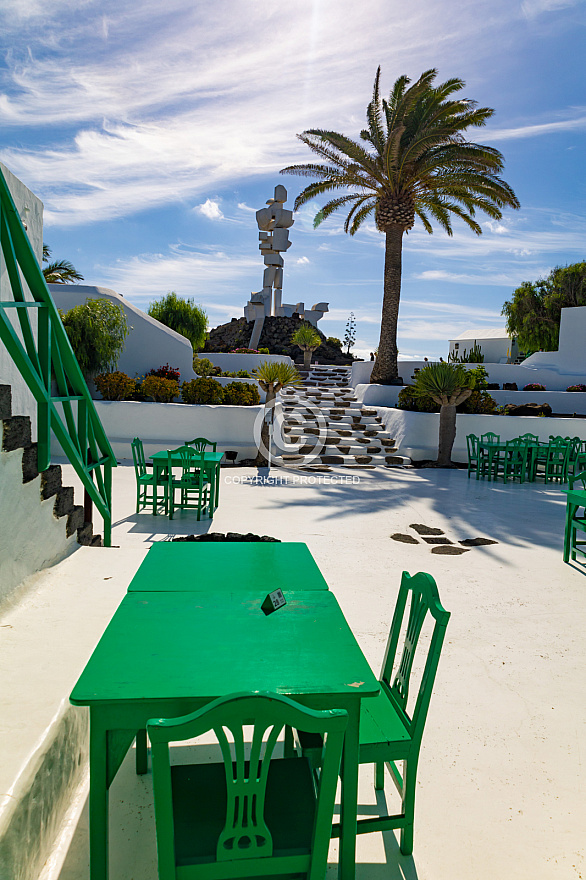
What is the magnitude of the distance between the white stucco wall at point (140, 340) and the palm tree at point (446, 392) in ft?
26.8

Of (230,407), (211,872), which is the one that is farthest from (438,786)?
(230,407)

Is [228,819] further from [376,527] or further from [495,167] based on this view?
[495,167]

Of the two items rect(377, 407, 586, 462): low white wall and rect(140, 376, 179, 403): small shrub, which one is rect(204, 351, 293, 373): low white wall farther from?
rect(377, 407, 586, 462): low white wall

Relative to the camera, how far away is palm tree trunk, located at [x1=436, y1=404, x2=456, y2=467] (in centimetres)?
1327

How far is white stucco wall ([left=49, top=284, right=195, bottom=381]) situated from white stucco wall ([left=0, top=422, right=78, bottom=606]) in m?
13.0

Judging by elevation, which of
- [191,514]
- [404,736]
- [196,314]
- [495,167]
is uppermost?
[495,167]

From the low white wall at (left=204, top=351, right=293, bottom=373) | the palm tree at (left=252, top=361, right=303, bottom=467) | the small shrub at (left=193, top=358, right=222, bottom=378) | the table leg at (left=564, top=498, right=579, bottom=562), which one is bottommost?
the table leg at (left=564, top=498, right=579, bottom=562)

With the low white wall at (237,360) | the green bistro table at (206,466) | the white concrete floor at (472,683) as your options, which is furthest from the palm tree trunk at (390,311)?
the green bistro table at (206,466)

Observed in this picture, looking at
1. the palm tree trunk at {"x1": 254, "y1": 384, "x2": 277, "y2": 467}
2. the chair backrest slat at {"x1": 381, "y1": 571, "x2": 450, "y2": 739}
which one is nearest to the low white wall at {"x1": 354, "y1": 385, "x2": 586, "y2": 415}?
the palm tree trunk at {"x1": 254, "y1": 384, "x2": 277, "y2": 467}

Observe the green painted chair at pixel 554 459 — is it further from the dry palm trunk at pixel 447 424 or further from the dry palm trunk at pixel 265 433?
the dry palm trunk at pixel 265 433

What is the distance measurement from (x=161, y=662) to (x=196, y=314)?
23.4 meters

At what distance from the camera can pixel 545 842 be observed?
92.0 inches

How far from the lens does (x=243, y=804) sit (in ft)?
5.28

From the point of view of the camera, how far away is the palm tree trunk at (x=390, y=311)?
17469 mm
